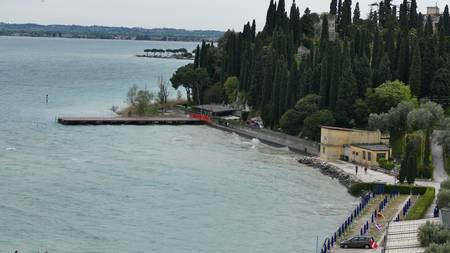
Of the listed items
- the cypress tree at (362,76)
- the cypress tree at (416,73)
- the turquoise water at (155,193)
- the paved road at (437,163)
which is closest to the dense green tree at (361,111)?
the cypress tree at (362,76)

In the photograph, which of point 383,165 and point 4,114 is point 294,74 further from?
point 4,114

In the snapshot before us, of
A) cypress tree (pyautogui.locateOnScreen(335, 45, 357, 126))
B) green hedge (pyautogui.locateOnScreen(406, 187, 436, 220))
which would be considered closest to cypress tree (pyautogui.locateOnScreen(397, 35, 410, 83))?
cypress tree (pyautogui.locateOnScreen(335, 45, 357, 126))

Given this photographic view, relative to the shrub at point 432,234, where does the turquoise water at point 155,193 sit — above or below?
below

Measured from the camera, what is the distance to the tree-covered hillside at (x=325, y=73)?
213 ft

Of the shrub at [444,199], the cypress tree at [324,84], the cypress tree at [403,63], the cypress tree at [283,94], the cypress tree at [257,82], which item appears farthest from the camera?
the cypress tree at [257,82]

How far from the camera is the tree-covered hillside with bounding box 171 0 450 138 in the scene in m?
64.8

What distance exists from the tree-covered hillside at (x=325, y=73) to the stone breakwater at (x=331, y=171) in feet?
20.1

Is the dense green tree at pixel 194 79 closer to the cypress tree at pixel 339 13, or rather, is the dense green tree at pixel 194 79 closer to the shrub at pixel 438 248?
the cypress tree at pixel 339 13

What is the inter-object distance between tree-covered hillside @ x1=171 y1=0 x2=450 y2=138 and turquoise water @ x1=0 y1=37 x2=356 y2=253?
5.05 meters

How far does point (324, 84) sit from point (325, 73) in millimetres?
949

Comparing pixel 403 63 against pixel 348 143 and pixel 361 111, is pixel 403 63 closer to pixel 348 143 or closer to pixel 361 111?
pixel 361 111

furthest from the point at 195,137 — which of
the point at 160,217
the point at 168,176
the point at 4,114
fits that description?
the point at 160,217

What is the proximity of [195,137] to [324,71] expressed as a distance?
1274 centimetres

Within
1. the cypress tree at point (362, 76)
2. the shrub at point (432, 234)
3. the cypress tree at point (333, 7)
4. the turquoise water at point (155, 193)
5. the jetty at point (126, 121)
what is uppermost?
the cypress tree at point (333, 7)
